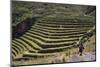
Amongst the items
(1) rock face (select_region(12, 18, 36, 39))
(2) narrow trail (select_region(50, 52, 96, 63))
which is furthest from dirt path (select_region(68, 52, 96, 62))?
(1) rock face (select_region(12, 18, 36, 39))

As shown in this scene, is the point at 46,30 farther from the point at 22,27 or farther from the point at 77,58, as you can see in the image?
the point at 77,58

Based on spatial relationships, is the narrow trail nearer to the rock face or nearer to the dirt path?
the dirt path

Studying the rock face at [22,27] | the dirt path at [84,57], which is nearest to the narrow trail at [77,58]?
the dirt path at [84,57]

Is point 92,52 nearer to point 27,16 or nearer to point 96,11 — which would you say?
point 96,11

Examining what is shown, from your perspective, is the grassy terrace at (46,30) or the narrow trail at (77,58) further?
the narrow trail at (77,58)

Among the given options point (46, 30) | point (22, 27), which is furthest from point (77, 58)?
point (22, 27)

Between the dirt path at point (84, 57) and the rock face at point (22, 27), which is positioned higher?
the rock face at point (22, 27)

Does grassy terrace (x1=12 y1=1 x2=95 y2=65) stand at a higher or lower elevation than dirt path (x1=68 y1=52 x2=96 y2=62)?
higher

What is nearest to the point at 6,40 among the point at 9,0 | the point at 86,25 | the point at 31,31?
the point at 31,31

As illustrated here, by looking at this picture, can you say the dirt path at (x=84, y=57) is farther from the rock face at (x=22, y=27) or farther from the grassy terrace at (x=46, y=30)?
the rock face at (x=22, y=27)
